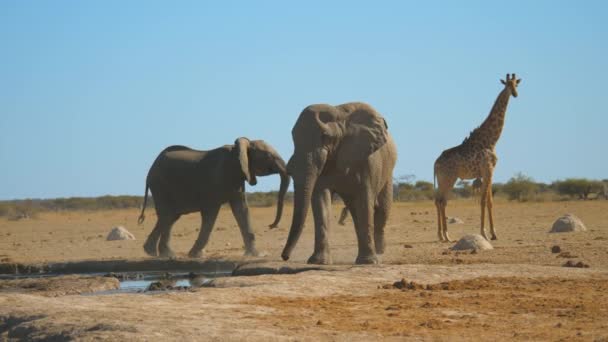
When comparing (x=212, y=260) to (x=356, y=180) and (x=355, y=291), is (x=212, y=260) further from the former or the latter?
(x=355, y=291)

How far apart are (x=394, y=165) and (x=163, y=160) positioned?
6.59 m

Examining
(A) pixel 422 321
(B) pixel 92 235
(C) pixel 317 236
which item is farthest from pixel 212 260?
(B) pixel 92 235

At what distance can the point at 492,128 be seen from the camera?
70.9 feet

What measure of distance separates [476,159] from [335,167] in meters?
6.44

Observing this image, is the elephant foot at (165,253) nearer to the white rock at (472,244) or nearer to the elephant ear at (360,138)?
the white rock at (472,244)

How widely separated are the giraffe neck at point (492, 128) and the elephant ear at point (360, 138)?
5900 millimetres

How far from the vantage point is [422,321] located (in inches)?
378

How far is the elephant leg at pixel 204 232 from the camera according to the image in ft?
66.2

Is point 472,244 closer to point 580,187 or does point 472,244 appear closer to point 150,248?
point 150,248

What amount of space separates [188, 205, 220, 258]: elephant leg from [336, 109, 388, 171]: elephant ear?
5.46 m

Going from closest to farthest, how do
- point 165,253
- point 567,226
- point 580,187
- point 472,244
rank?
Answer: point 472,244
point 165,253
point 567,226
point 580,187

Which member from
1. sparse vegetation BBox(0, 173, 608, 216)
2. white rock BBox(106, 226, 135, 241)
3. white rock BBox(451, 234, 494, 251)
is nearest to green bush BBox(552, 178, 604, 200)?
sparse vegetation BBox(0, 173, 608, 216)

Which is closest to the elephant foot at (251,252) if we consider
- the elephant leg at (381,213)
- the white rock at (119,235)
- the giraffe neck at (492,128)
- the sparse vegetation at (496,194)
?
the elephant leg at (381,213)

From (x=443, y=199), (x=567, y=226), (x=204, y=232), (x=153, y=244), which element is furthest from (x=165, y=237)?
(x=567, y=226)
